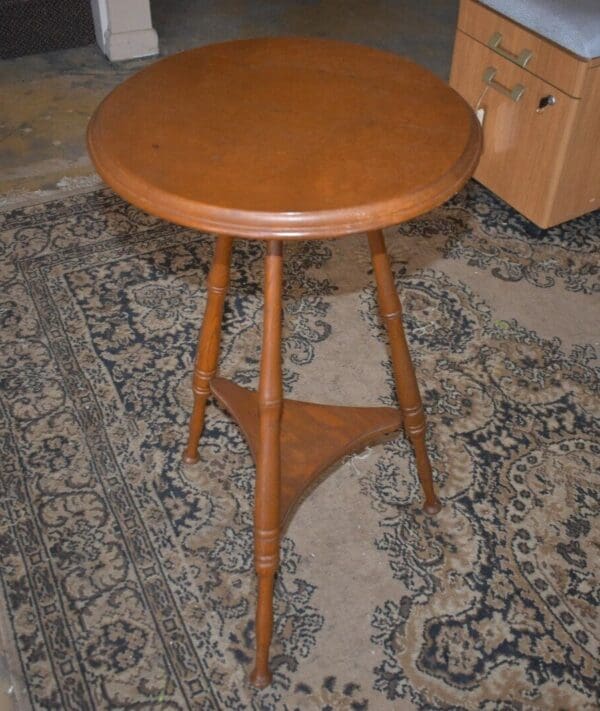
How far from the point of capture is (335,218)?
109cm

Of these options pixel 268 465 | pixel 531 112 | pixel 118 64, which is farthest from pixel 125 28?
pixel 268 465

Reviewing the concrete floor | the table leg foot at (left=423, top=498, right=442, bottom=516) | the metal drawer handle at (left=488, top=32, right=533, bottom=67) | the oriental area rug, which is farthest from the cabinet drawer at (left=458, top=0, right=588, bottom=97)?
the table leg foot at (left=423, top=498, right=442, bottom=516)

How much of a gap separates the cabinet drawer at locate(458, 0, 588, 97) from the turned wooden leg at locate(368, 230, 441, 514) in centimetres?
104

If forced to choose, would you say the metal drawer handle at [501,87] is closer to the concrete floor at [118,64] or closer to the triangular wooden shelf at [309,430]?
the concrete floor at [118,64]

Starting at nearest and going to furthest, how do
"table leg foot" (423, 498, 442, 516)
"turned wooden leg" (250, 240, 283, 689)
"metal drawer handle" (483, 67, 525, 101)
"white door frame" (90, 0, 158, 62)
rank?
1. "turned wooden leg" (250, 240, 283, 689)
2. "table leg foot" (423, 498, 442, 516)
3. "metal drawer handle" (483, 67, 525, 101)
4. "white door frame" (90, 0, 158, 62)

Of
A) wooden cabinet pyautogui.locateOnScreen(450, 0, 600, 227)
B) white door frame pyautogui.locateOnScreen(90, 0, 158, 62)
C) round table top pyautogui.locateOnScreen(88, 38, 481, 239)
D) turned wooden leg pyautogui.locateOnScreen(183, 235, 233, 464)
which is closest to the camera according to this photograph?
round table top pyautogui.locateOnScreen(88, 38, 481, 239)

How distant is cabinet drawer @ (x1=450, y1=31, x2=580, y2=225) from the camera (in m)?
2.33

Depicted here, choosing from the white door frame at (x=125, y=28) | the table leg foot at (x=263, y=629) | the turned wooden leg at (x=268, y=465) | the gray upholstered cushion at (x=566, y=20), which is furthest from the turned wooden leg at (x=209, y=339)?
the white door frame at (x=125, y=28)

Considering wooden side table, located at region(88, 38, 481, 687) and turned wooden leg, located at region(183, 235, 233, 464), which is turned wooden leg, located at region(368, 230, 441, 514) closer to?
wooden side table, located at region(88, 38, 481, 687)

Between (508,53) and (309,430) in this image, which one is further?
(508,53)

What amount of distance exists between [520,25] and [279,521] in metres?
1.61

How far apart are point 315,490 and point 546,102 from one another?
4.18 feet

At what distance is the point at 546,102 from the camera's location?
2.33 metres

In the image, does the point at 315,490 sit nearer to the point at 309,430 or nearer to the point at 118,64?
→ the point at 309,430
